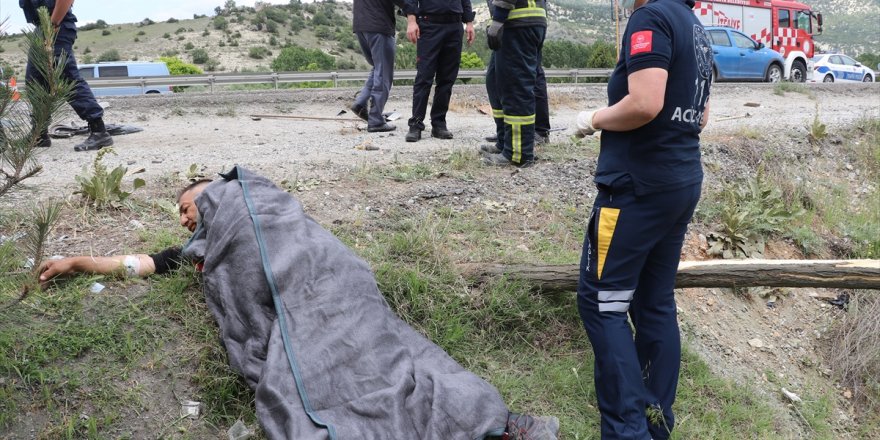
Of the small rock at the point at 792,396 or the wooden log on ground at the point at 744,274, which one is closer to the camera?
the wooden log on ground at the point at 744,274

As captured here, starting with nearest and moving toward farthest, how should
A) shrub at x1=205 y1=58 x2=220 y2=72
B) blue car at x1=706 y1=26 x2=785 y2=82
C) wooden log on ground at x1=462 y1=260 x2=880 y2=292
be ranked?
wooden log on ground at x1=462 y1=260 x2=880 y2=292, blue car at x1=706 y1=26 x2=785 y2=82, shrub at x1=205 y1=58 x2=220 y2=72

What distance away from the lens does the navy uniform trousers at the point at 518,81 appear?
17.6 ft

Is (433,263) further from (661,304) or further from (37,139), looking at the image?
(37,139)

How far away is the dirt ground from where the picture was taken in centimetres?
449

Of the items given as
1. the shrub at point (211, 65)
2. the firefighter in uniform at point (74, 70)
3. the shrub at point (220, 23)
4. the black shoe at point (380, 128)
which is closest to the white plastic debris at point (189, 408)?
the firefighter in uniform at point (74, 70)

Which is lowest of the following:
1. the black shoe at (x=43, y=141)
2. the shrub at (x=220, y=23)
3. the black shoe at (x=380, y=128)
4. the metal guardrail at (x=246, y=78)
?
the black shoe at (x=380, y=128)

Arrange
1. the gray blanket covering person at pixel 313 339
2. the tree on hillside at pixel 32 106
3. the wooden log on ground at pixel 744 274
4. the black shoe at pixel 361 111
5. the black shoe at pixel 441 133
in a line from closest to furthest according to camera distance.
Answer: the tree on hillside at pixel 32 106
the gray blanket covering person at pixel 313 339
the wooden log on ground at pixel 744 274
the black shoe at pixel 441 133
the black shoe at pixel 361 111

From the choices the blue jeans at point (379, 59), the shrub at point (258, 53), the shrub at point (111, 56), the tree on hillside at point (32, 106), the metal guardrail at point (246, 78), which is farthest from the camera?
the shrub at point (258, 53)

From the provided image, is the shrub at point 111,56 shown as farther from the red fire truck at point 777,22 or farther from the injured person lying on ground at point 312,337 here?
the injured person lying on ground at point 312,337

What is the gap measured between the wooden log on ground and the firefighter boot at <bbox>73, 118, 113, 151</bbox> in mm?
4348

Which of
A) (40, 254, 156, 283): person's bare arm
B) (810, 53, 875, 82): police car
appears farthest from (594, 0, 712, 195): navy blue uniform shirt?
(810, 53, 875, 82): police car

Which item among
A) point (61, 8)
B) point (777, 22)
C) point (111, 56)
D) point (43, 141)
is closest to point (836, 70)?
point (777, 22)

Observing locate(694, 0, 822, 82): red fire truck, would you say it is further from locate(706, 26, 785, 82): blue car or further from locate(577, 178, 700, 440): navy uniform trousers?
locate(577, 178, 700, 440): navy uniform trousers

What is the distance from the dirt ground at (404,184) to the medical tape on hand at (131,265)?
15.6 inches
